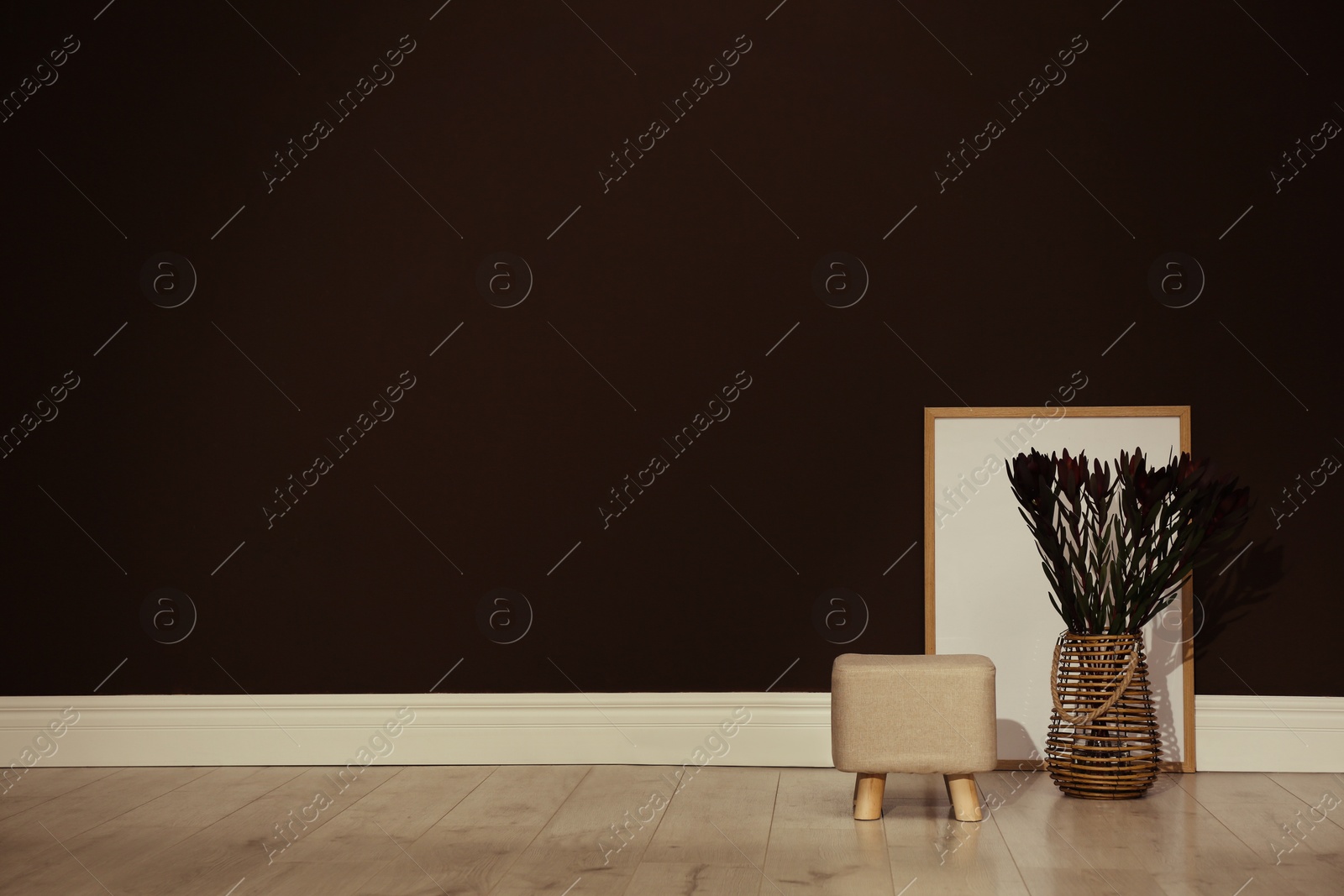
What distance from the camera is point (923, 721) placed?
8.41ft

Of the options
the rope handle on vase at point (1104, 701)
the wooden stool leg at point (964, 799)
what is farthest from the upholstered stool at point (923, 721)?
the rope handle on vase at point (1104, 701)

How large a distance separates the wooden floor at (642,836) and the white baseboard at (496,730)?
8 cm

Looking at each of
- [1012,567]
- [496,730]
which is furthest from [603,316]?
[1012,567]

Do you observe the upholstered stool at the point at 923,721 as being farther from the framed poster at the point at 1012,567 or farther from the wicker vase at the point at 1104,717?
the framed poster at the point at 1012,567

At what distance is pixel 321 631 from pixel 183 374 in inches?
35.8

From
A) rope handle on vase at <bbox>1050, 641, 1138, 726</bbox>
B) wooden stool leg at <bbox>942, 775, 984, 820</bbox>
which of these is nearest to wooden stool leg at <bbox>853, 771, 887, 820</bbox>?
wooden stool leg at <bbox>942, 775, 984, 820</bbox>

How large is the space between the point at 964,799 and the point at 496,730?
4.64 ft

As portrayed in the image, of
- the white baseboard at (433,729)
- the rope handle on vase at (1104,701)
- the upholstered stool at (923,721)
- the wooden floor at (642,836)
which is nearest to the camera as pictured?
the wooden floor at (642,836)

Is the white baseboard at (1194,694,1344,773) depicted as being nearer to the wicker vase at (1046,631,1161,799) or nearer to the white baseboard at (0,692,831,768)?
the wicker vase at (1046,631,1161,799)

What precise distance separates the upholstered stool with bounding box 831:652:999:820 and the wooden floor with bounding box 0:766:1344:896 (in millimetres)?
132

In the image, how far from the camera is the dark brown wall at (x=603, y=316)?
3.34m

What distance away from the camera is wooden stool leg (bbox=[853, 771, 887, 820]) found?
2621mm

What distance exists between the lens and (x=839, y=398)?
11.1 feet

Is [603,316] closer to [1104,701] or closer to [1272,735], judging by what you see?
[1104,701]
